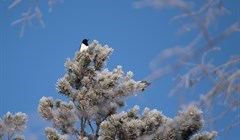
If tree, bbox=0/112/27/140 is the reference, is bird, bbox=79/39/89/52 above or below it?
above

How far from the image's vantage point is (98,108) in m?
11.9

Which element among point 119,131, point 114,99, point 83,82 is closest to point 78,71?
point 83,82

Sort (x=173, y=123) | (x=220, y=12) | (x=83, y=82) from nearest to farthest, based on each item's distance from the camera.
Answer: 1. (x=220, y=12)
2. (x=173, y=123)
3. (x=83, y=82)

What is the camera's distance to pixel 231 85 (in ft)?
6.19

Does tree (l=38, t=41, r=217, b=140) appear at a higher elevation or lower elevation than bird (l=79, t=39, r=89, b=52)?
lower

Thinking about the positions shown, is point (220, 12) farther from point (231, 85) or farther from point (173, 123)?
point (173, 123)

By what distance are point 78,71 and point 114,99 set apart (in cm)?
136

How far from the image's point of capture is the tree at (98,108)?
11.5m

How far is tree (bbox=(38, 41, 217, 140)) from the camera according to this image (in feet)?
37.6

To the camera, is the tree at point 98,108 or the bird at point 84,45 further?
the bird at point 84,45

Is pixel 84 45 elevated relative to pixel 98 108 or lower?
elevated

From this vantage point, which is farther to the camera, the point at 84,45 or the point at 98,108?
the point at 84,45

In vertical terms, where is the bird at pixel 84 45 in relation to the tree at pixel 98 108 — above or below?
above

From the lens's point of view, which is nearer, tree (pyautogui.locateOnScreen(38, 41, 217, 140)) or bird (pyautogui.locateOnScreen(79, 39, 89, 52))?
tree (pyautogui.locateOnScreen(38, 41, 217, 140))
